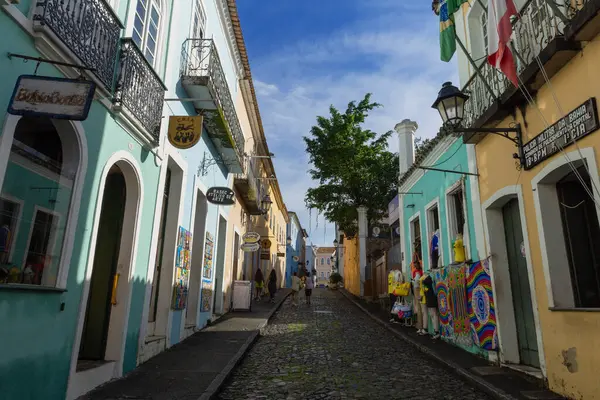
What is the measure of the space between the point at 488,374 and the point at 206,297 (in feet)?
23.4

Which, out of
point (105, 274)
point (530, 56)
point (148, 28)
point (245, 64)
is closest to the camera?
point (530, 56)

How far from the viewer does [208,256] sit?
10.9m

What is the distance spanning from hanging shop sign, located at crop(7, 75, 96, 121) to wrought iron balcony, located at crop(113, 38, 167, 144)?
1.86 meters

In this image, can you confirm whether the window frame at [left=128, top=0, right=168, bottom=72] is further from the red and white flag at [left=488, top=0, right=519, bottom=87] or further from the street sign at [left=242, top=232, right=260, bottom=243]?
the street sign at [left=242, top=232, right=260, bottom=243]

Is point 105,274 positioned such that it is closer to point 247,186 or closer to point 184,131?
point 184,131

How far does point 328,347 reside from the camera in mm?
8633

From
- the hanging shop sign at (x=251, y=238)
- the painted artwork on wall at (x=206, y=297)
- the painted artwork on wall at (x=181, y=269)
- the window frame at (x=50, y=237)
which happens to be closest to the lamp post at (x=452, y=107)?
the painted artwork on wall at (x=181, y=269)

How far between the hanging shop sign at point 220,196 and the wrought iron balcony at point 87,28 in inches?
189

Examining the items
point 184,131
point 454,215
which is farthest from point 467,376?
point 184,131

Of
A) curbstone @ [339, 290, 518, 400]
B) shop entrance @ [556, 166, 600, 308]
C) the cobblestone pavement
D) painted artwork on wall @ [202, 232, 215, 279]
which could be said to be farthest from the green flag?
painted artwork on wall @ [202, 232, 215, 279]

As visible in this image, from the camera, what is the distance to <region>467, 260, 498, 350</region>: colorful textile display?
7.18 m

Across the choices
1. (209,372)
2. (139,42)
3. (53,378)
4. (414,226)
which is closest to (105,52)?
(139,42)

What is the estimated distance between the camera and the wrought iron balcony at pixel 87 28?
4.01 m

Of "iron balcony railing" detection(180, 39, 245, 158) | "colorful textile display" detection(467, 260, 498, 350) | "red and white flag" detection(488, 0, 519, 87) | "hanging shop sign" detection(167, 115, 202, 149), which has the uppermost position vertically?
"iron balcony railing" detection(180, 39, 245, 158)
